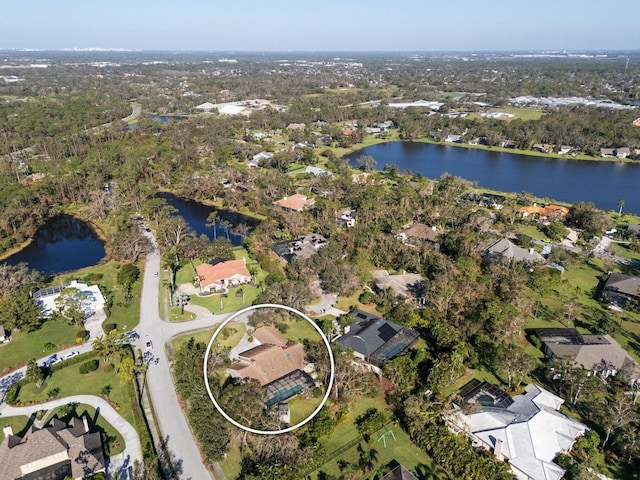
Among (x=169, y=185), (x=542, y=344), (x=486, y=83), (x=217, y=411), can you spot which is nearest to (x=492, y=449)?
(x=542, y=344)

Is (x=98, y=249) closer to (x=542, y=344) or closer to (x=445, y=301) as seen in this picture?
(x=445, y=301)

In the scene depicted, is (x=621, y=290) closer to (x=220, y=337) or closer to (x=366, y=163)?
(x=220, y=337)

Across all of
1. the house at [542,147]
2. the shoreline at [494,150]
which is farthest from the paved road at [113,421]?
the house at [542,147]

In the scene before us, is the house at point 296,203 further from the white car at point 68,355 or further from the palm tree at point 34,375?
the palm tree at point 34,375

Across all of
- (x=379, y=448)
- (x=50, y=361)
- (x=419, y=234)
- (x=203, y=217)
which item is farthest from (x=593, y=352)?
(x=203, y=217)

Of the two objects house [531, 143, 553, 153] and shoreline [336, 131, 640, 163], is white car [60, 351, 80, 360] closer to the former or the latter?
shoreline [336, 131, 640, 163]

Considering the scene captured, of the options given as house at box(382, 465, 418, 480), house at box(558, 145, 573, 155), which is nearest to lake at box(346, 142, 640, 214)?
house at box(558, 145, 573, 155)
